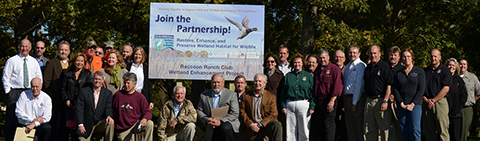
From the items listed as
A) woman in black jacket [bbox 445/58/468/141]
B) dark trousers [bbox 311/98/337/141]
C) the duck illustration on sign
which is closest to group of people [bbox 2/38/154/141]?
the duck illustration on sign

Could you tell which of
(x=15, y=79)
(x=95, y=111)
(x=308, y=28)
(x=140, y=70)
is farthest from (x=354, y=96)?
(x=308, y=28)

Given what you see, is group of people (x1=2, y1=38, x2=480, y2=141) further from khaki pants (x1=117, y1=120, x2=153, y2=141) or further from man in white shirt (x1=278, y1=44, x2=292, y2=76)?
man in white shirt (x1=278, y1=44, x2=292, y2=76)

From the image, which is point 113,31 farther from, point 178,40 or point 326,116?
point 326,116

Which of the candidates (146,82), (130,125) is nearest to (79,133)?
(130,125)

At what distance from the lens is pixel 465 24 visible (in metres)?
15.7

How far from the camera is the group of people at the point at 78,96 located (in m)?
6.87

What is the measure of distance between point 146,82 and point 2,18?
403 inches

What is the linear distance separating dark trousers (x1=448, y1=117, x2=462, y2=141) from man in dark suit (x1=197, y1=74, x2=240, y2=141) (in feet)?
11.7

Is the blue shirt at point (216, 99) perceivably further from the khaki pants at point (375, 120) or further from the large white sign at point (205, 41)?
the khaki pants at point (375, 120)

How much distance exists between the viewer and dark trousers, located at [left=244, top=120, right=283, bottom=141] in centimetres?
677

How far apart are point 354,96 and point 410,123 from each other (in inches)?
A: 35.1

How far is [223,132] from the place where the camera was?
6.75 m

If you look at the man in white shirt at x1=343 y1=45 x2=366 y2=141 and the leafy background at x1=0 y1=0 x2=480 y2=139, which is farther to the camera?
the leafy background at x1=0 y1=0 x2=480 y2=139

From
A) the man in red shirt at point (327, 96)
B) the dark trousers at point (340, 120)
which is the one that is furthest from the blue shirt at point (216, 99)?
the dark trousers at point (340, 120)
